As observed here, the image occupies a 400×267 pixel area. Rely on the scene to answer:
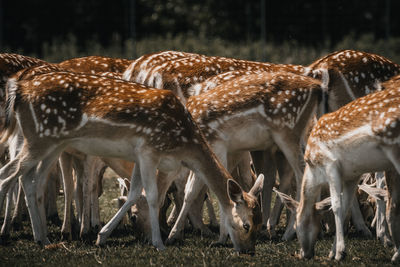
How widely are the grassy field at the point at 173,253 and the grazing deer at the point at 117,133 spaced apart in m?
0.28

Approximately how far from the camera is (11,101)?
795 centimetres

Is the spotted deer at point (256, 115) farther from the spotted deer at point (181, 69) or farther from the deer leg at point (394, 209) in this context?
the deer leg at point (394, 209)

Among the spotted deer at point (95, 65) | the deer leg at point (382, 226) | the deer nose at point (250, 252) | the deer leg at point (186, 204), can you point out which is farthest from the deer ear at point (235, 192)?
the spotted deer at point (95, 65)

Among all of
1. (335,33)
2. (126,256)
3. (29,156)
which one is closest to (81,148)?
(29,156)

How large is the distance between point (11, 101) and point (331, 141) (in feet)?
10.9

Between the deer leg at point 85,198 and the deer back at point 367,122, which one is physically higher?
the deer back at point 367,122

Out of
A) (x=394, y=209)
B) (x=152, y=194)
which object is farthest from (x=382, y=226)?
(x=152, y=194)

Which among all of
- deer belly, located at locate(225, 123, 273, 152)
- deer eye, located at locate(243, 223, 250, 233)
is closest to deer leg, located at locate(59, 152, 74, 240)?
deer belly, located at locate(225, 123, 273, 152)

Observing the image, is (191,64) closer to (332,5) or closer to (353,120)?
(353,120)

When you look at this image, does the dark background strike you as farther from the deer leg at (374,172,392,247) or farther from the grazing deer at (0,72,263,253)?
the deer leg at (374,172,392,247)

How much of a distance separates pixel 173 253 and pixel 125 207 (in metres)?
0.90

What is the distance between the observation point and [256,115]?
8.84 m

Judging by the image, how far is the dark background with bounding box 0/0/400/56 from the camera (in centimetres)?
2170

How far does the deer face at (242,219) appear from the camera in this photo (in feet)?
25.0
